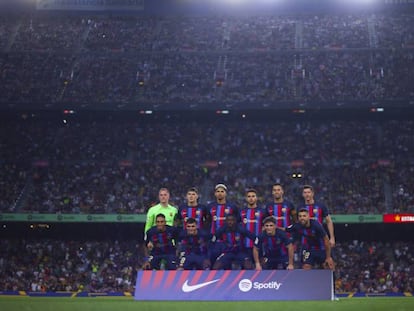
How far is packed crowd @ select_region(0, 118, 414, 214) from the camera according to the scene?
42.2 metres

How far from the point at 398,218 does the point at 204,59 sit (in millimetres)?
18434

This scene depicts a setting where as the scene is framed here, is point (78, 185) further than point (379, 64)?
No

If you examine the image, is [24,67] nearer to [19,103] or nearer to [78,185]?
[19,103]

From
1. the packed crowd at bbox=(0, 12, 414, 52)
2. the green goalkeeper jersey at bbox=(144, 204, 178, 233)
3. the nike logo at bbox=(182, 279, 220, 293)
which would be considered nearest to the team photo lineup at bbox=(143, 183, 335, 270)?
the green goalkeeper jersey at bbox=(144, 204, 178, 233)

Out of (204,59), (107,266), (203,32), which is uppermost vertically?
(203,32)

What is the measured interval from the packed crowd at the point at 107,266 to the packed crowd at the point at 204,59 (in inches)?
387

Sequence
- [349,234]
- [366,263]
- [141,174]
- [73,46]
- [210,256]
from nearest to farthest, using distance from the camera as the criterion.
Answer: [210,256] < [366,263] < [349,234] < [141,174] < [73,46]

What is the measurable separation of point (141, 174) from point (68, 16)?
17.2 meters

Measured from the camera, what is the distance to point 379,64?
4784 cm

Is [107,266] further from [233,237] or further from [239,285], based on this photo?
[239,285]

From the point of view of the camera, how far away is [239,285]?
1423 cm

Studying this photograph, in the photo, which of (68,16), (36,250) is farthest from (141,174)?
(68,16)

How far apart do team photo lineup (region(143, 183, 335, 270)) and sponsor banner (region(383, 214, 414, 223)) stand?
2403cm

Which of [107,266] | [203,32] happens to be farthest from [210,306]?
[203,32]
